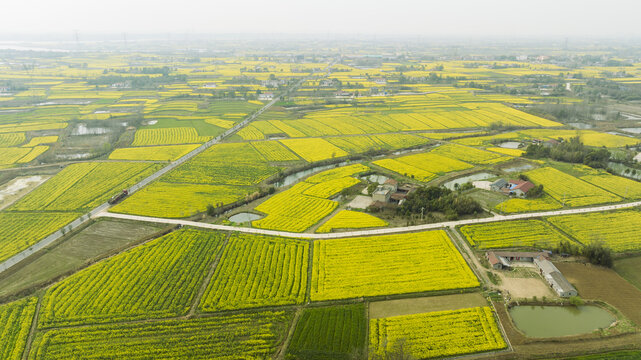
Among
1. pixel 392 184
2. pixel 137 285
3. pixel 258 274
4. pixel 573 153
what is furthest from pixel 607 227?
pixel 137 285

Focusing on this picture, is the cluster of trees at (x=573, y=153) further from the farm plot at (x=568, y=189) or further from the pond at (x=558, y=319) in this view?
the pond at (x=558, y=319)

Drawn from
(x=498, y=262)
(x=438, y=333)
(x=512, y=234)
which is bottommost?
(x=438, y=333)

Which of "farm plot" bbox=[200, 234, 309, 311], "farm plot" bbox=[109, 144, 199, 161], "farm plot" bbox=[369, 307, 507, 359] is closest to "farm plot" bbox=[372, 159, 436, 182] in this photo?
"farm plot" bbox=[200, 234, 309, 311]

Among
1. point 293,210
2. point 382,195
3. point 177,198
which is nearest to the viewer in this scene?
point 293,210

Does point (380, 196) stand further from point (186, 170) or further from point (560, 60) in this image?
point (560, 60)

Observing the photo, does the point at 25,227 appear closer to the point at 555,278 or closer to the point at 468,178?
the point at 555,278

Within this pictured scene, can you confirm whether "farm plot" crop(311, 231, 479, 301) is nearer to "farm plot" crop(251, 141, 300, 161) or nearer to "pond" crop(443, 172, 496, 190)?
"pond" crop(443, 172, 496, 190)

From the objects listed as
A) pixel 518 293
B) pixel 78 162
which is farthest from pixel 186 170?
pixel 518 293
